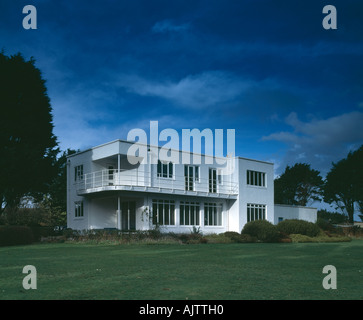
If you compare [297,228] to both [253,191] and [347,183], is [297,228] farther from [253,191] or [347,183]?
[347,183]

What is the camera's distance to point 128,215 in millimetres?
32344

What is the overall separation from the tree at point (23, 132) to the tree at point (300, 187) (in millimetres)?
45689

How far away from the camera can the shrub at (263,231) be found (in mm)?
28798

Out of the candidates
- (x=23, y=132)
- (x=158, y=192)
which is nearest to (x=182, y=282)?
(x=158, y=192)

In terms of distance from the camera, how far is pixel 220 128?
3147 cm

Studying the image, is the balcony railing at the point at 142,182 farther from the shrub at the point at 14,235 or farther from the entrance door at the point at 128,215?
the shrub at the point at 14,235

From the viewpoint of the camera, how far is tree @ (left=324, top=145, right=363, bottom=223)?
65312 mm

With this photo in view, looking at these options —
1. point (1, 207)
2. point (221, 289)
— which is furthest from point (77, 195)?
point (221, 289)

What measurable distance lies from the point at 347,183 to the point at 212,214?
37672mm

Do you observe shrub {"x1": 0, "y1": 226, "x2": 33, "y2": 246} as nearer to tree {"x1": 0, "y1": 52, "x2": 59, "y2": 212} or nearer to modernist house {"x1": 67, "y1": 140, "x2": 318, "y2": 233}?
tree {"x1": 0, "y1": 52, "x2": 59, "y2": 212}

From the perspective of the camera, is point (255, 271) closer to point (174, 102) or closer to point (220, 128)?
point (174, 102)

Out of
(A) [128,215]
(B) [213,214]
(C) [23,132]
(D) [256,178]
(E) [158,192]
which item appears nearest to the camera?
(E) [158,192]

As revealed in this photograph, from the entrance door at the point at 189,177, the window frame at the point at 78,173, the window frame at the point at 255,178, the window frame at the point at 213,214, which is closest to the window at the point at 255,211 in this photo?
the window frame at the point at 255,178
